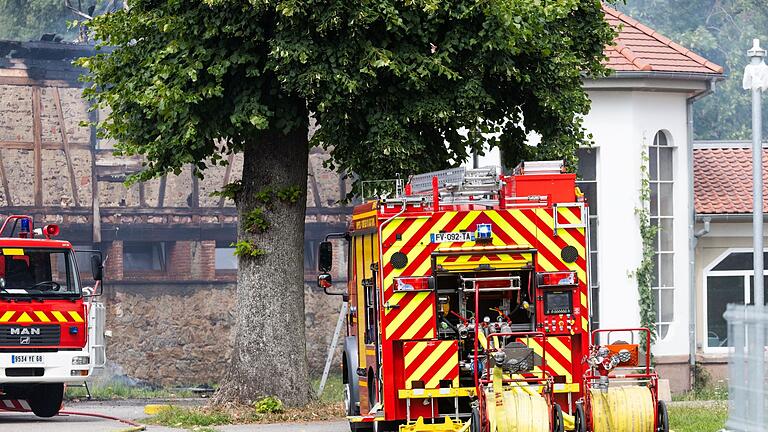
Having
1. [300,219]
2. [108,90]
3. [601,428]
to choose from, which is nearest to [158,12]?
[108,90]

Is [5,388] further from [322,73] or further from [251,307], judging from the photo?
[322,73]

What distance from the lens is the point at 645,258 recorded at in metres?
27.2

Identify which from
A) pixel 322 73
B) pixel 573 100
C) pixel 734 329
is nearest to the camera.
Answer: pixel 734 329

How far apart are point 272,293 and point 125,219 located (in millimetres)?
10981

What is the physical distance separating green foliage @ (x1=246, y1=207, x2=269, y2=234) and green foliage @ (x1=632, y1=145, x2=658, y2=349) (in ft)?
29.4

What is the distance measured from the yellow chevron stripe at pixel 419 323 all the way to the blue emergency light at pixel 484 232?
97cm

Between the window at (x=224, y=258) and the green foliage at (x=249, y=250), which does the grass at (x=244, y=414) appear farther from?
the window at (x=224, y=258)

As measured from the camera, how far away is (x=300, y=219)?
70.6 feet

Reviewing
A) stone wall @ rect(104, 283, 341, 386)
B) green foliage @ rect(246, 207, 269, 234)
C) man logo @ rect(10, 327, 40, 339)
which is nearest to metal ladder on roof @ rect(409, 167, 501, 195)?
green foliage @ rect(246, 207, 269, 234)

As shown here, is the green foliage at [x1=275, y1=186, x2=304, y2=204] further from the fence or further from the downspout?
the fence

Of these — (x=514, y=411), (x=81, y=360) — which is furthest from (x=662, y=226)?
(x=514, y=411)

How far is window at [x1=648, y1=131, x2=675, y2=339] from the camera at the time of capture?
27812 millimetres

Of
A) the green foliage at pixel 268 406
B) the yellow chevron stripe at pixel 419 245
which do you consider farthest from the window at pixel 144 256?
the yellow chevron stripe at pixel 419 245

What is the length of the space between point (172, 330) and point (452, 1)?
1407cm
